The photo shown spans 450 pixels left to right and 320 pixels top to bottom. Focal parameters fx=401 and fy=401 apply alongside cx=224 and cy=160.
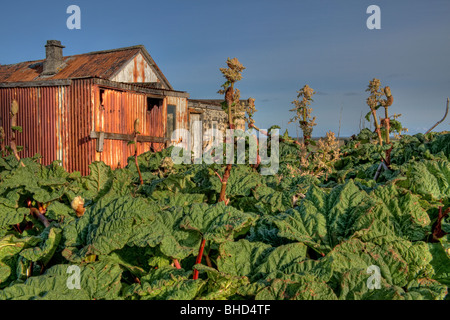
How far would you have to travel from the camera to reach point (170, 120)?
16.2 m

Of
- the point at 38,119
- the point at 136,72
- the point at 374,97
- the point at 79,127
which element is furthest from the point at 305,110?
the point at 136,72

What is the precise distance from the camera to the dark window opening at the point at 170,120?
15.9m

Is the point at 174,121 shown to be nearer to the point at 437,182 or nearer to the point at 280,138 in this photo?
the point at 280,138

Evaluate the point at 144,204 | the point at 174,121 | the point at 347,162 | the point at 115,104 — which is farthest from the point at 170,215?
the point at 174,121

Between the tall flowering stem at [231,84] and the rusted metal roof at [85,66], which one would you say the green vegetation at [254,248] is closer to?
the tall flowering stem at [231,84]

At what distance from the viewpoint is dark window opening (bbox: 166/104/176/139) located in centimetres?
1593

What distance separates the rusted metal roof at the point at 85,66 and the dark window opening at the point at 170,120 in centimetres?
245

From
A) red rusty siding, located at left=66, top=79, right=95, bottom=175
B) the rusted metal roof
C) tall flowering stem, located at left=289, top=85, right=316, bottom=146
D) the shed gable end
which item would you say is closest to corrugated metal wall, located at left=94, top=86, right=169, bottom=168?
red rusty siding, located at left=66, top=79, right=95, bottom=175

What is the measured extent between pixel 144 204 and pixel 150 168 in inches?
118

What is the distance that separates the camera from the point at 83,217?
178cm

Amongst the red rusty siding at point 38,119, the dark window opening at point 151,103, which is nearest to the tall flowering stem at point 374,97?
the red rusty siding at point 38,119

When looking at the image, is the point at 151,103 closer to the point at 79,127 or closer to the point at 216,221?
the point at 79,127

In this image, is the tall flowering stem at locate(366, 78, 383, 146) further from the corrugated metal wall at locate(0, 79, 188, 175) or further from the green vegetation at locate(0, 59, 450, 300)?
the corrugated metal wall at locate(0, 79, 188, 175)
